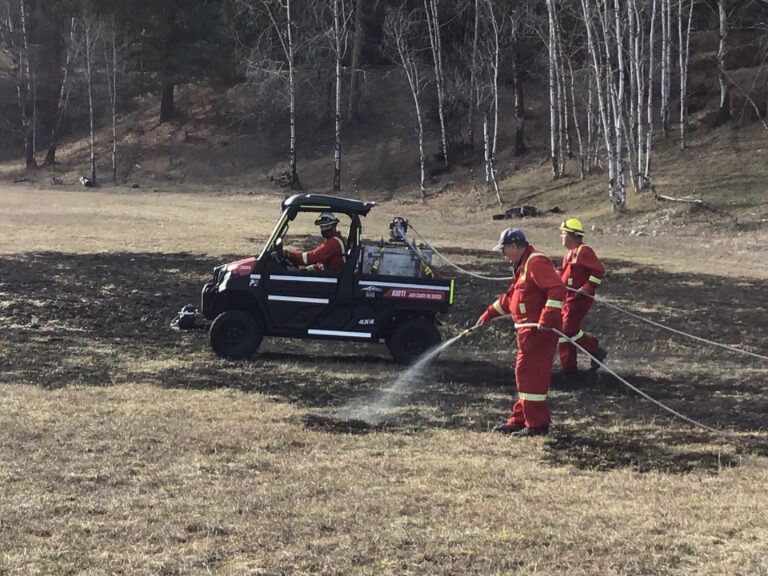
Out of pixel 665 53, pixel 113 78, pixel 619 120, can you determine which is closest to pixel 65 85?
pixel 113 78

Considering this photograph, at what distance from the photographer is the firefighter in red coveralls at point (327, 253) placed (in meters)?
10.6

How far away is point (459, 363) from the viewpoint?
35.9 feet

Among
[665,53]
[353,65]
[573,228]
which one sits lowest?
[573,228]

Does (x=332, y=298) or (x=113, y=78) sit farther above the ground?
(x=113, y=78)

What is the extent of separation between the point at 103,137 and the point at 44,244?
141 ft

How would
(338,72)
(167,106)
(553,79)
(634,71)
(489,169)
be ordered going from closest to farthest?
(634,71) → (553,79) → (489,169) → (338,72) → (167,106)

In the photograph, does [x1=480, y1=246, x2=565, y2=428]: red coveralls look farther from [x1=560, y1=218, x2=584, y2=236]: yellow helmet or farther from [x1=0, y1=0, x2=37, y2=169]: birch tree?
[x1=0, y1=0, x2=37, y2=169]: birch tree

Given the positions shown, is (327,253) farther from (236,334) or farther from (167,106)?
(167,106)

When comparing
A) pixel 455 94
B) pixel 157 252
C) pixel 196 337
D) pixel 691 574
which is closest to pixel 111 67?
pixel 455 94

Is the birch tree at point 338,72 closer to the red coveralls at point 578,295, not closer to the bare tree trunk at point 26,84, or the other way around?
the bare tree trunk at point 26,84

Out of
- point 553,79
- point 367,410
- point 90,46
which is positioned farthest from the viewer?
point 90,46

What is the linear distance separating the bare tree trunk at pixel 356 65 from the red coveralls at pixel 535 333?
40.0 metres

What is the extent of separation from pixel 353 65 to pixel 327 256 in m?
40.3

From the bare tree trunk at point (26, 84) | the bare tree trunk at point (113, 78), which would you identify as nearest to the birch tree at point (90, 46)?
the bare tree trunk at point (113, 78)
